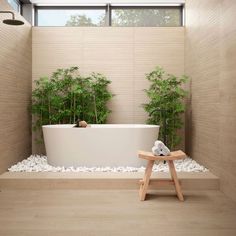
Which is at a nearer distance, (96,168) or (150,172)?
(150,172)

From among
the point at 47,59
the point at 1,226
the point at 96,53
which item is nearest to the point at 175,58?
the point at 96,53

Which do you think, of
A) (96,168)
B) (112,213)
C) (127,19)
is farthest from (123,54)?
(112,213)

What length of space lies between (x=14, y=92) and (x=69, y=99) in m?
1.05

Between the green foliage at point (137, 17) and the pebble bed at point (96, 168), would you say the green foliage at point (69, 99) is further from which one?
the green foliage at point (137, 17)

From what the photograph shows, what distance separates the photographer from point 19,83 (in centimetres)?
529

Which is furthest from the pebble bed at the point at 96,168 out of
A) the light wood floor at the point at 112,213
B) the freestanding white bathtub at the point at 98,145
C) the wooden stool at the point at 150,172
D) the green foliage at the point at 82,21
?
the green foliage at the point at 82,21

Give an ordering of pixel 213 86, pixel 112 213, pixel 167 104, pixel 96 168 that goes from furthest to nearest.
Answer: pixel 167 104, pixel 96 168, pixel 213 86, pixel 112 213

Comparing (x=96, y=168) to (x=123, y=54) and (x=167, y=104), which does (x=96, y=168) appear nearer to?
(x=167, y=104)

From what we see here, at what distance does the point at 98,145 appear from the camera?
4621 millimetres

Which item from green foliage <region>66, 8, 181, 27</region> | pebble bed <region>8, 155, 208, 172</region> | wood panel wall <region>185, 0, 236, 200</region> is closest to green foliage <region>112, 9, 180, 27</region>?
green foliage <region>66, 8, 181, 27</region>

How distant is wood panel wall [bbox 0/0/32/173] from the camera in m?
4.53

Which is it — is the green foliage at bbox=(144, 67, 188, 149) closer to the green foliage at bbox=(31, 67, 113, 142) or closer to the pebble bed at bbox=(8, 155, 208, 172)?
the pebble bed at bbox=(8, 155, 208, 172)

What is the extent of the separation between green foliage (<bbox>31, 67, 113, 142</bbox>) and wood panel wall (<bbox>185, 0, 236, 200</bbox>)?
146 centimetres

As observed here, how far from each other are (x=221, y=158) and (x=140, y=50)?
8.97 feet
